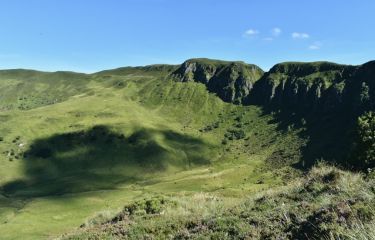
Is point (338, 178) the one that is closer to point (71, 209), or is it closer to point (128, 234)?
point (128, 234)

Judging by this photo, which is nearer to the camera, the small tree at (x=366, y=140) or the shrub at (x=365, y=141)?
the shrub at (x=365, y=141)

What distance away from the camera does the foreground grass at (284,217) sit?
1398cm

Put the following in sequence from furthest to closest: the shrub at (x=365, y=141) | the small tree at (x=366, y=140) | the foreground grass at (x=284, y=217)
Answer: the small tree at (x=366, y=140) < the shrub at (x=365, y=141) < the foreground grass at (x=284, y=217)

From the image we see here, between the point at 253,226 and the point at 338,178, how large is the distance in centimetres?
740

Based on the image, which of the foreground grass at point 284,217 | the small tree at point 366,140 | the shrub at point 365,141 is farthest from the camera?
the small tree at point 366,140

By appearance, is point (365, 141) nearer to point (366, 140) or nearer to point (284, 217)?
point (366, 140)

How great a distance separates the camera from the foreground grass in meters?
14.0

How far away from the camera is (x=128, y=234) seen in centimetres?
1875

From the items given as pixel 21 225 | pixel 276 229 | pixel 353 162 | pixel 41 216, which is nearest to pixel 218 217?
pixel 276 229

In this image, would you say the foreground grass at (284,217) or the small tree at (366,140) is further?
the small tree at (366,140)

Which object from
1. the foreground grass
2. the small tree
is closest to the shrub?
the small tree

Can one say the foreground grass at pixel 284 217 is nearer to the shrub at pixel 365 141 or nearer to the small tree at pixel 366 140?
the shrub at pixel 365 141

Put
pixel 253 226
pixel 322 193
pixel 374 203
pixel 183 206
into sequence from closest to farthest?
pixel 374 203
pixel 253 226
pixel 322 193
pixel 183 206

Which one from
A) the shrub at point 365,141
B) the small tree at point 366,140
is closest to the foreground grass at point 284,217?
the shrub at point 365,141
